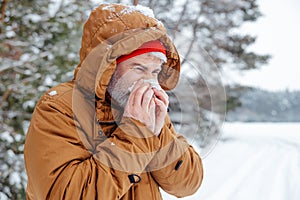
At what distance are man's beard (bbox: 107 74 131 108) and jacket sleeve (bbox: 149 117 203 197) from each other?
20cm

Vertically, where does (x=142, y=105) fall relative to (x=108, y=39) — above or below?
below

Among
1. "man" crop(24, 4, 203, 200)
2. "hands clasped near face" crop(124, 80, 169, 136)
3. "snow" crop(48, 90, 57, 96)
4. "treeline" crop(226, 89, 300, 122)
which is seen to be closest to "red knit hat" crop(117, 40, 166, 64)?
"man" crop(24, 4, 203, 200)

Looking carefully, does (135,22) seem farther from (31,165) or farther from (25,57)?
(25,57)

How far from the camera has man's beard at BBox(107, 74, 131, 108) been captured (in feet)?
3.98

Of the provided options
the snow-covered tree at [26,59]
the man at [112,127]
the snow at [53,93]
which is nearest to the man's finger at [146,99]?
the man at [112,127]

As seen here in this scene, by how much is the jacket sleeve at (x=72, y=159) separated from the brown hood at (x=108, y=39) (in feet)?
0.60

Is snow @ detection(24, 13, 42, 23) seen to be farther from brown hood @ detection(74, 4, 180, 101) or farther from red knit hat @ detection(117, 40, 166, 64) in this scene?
red knit hat @ detection(117, 40, 166, 64)

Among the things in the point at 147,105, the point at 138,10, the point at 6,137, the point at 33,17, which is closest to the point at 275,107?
the point at 33,17

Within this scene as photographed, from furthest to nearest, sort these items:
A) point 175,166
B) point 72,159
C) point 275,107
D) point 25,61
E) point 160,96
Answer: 1. point 275,107
2. point 25,61
3. point 175,166
4. point 160,96
5. point 72,159

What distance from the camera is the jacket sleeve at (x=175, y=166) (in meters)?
1.23

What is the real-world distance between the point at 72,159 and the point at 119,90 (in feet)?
1.12

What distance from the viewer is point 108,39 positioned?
128 cm

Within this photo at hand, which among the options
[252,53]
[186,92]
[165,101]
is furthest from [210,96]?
[252,53]

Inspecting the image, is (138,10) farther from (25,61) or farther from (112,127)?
(25,61)
